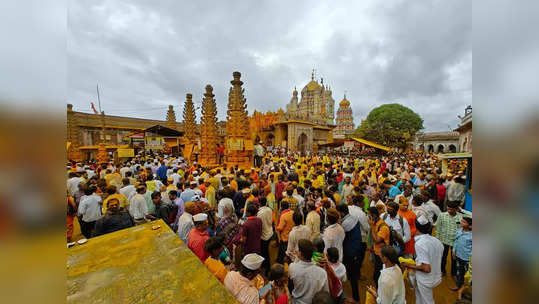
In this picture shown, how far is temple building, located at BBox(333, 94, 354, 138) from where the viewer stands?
1984 inches

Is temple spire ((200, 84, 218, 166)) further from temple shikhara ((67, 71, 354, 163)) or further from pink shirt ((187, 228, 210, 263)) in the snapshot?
pink shirt ((187, 228, 210, 263))

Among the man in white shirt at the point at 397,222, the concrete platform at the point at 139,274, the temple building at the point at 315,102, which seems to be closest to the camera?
the concrete platform at the point at 139,274

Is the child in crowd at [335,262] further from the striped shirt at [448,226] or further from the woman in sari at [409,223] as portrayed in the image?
the striped shirt at [448,226]

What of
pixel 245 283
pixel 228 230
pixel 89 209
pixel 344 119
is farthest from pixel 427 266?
pixel 344 119

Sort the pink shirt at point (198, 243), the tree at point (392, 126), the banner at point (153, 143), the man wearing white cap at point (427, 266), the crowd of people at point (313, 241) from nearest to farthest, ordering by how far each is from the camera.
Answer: the crowd of people at point (313, 241), the man wearing white cap at point (427, 266), the pink shirt at point (198, 243), the banner at point (153, 143), the tree at point (392, 126)

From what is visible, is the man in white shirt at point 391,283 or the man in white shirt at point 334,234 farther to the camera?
the man in white shirt at point 334,234

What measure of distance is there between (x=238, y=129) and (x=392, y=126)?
28.5 meters

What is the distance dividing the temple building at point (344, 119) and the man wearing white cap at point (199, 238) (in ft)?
165

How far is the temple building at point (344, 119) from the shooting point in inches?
1984

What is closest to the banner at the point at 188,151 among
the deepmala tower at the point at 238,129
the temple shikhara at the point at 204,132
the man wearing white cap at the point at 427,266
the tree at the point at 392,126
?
the temple shikhara at the point at 204,132

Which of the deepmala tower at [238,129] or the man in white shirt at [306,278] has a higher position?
the deepmala tower at [238,129]

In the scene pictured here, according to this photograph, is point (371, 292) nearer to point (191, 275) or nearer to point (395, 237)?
point (395, 237)
